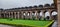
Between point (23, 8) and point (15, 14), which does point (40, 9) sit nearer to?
point (23, 8)

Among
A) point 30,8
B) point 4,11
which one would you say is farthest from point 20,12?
point 4,11

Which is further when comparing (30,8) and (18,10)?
(18,10)

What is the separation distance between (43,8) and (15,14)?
13100mm

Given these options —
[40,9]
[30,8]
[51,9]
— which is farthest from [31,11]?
[51,9]

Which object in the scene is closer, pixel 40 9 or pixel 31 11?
pixel 40 9

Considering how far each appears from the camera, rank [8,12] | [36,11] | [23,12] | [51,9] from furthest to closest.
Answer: [8,12] < [23,12] < [36,11] < [51,9]

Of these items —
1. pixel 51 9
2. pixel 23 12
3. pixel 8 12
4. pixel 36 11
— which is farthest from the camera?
pixel 8 12

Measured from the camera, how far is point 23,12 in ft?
157

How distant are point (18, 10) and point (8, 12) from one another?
18.8 ft

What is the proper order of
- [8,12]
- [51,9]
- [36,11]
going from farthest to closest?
[8,12] < [36,11] < [51,9]

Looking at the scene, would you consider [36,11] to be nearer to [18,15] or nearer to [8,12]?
[18,15]

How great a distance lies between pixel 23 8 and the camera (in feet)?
161

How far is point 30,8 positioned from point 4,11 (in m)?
13.3


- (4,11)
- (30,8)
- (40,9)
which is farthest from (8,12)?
(40,9)
